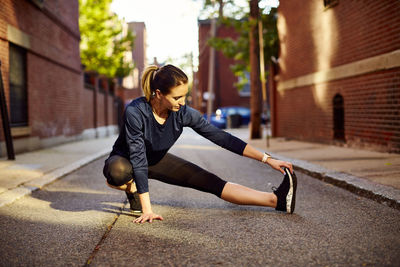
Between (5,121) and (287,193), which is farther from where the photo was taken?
(5,121)

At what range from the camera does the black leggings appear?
386 centimetres

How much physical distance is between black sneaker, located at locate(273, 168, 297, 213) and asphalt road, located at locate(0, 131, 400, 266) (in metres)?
0.09

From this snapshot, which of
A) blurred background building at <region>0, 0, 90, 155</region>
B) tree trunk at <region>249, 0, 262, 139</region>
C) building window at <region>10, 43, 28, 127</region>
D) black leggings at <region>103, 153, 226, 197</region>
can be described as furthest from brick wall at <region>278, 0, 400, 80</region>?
building window at <region>10, 43, 28, 127</region>

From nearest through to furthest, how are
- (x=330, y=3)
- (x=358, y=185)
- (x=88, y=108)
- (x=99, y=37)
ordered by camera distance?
(x=358, y=185), (x=330, y=3), (x=88, y=108), (x=99, y=37)

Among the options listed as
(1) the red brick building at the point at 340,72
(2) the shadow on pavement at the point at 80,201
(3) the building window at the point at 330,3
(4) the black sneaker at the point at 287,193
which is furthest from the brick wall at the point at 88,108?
(4) the black sneaker at the point at 287,193

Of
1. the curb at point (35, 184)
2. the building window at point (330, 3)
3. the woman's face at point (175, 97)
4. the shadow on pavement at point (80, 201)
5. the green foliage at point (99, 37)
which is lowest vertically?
the shadow on pavement at point (80, 201)

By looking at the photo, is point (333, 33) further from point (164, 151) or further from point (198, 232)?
point (198, 232)

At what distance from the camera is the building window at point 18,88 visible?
11.2m

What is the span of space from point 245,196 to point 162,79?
1.38 metres

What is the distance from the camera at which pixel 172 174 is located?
4.18 meters

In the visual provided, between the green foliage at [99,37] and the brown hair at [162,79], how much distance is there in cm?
2301

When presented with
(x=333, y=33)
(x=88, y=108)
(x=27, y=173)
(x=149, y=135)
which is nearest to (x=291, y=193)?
(x=149, y=135)

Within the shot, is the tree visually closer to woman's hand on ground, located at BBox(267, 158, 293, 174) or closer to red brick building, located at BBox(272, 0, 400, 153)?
red brick building, located at BBox(272, 0, 400, 153)

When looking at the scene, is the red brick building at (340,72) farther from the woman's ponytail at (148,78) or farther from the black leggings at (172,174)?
the woman's ponytail at (148,78)
